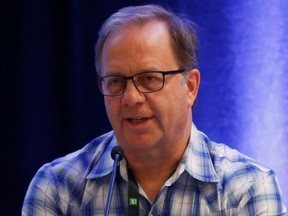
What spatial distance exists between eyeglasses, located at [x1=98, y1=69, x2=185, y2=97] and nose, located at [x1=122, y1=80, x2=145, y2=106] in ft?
0.03

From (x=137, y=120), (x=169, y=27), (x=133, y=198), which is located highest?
(x=169, y=27)

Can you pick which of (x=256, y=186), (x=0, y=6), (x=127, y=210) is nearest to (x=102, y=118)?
(x=0, y=6)

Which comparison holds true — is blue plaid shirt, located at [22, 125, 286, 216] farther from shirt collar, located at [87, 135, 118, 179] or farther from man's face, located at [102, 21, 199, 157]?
man's face, located at [102, 21, 199, 157]

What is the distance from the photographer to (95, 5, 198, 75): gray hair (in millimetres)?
1614

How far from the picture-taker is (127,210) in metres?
1.63

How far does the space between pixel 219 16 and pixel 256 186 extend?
100 centimetres

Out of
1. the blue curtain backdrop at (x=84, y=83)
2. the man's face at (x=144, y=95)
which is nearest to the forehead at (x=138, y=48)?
the man's face at (x=144, y=95)

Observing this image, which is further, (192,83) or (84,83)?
(84,83)

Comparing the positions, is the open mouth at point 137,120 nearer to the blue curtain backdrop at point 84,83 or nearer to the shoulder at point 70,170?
the shoulder at point 70,170

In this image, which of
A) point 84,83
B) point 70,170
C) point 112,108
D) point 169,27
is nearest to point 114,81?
point 112,108

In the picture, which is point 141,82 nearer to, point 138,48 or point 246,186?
point 138,48

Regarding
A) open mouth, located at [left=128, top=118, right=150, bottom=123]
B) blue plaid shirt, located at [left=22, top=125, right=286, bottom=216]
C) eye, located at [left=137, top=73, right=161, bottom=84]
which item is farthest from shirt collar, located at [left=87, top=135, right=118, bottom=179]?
eye, located at [left=137, top=73, right=161, bottom=84]

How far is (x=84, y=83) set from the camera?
2379 mm

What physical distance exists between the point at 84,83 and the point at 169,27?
0.83 metres
